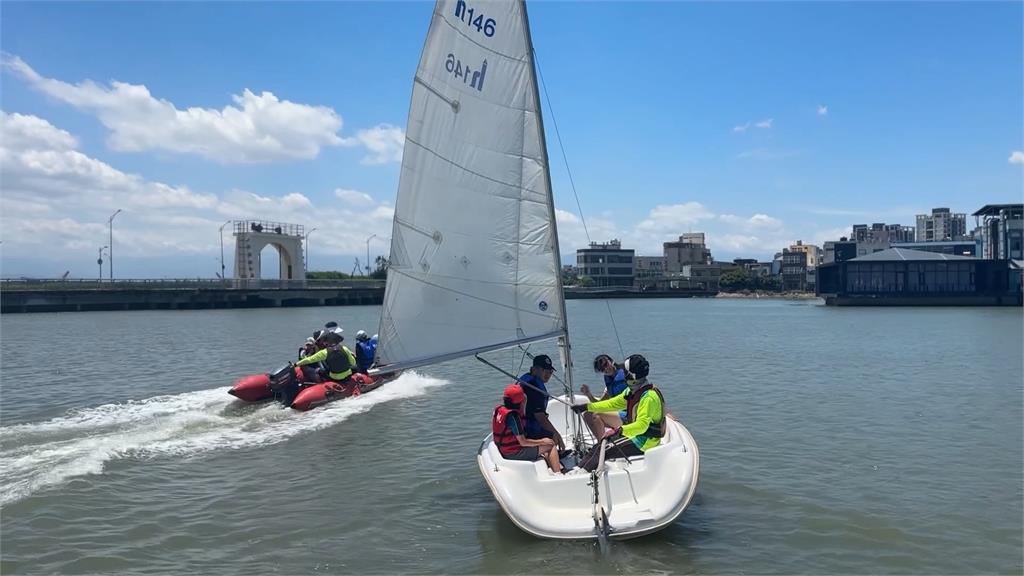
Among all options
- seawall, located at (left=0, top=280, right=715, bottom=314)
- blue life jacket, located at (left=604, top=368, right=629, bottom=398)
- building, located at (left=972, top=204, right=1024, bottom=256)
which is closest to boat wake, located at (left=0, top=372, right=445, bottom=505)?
blue life jacket, located at (left=604, top=368, right=629, bottom=398)

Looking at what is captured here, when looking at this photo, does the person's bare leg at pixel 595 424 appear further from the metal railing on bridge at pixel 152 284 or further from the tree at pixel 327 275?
the tree at pixel 327 275

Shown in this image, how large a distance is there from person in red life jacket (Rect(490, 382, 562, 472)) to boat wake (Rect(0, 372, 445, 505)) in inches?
314

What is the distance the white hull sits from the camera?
366 inches

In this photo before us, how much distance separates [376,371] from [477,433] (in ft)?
22.8

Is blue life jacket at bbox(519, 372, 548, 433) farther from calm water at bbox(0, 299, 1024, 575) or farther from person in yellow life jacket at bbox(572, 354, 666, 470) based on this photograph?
calm water at bbox(0, 299, 1024, 575)

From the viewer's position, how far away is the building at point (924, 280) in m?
104

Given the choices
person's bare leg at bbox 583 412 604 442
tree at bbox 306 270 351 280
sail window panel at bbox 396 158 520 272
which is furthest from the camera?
tree at bbox 306 270 351 280

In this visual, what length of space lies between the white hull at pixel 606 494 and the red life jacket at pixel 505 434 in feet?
1.29

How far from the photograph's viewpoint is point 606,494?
9.66 m

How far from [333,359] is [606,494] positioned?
45.3 feet

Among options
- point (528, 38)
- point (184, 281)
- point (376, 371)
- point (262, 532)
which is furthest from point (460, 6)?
point (184, 281)

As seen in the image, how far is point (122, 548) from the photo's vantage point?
33.5 ft

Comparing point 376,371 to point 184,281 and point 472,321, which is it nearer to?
point 472,321

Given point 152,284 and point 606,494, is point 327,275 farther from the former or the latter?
point 606,494
